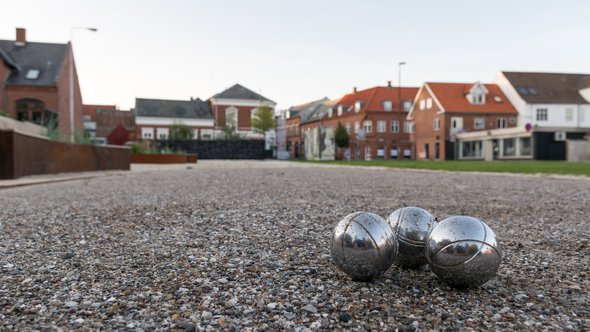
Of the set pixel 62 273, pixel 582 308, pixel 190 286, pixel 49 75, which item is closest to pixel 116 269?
pixel 62 273

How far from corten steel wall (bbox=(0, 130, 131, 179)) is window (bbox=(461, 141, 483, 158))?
41.9m

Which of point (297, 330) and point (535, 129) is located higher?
point (535, 129)

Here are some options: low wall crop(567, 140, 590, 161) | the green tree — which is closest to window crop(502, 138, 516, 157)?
low wall crop(567, 140, 590, 161)

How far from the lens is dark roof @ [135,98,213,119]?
245 ft

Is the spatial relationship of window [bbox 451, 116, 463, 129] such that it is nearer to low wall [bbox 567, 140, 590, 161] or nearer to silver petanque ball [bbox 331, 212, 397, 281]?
low wall [bbox 567, 140, 590, 161]

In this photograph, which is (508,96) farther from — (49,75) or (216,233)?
(216,233)

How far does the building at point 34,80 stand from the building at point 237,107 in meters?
35.4

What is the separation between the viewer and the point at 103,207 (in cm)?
738

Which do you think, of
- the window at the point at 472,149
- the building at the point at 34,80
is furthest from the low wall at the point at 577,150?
the building at the point at 34,80

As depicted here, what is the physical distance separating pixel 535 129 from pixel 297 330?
48559 mm

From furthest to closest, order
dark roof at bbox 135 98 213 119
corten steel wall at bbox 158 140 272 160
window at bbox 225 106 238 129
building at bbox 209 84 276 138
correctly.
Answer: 1. building at bbox 209 84 276 138
2. window at bbox 225 106 238 129
3. dark roof at bbox 135 98 213 119
4. corten steel wall at bbox 158 140 272 160

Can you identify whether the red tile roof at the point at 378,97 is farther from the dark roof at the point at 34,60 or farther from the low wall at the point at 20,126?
the low wall at the point at 20,126

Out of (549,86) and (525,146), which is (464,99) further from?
(525,146)

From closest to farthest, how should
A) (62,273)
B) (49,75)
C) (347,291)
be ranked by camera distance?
(347,291), (62,273), (49,75)
